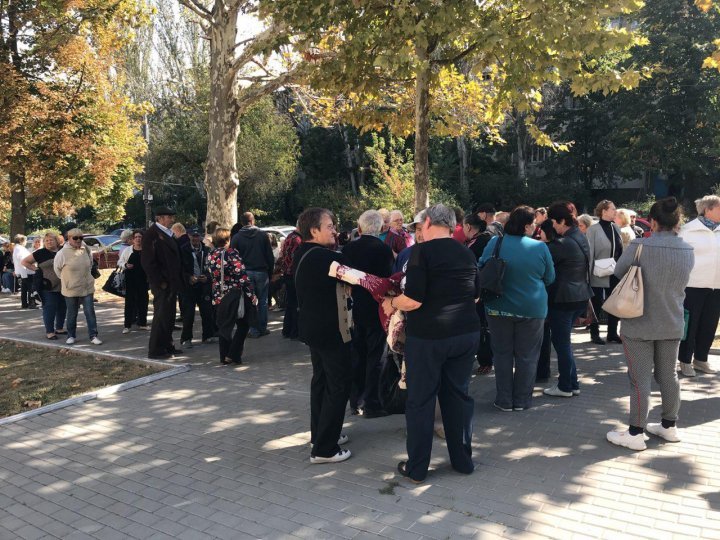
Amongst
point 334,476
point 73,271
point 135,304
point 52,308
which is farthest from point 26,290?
point 334,476

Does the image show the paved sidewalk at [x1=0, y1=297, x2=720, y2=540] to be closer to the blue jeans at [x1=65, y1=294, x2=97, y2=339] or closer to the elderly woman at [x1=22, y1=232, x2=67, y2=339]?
the blue jeans at [x1=65, y1=294, x2=97, y2=339]

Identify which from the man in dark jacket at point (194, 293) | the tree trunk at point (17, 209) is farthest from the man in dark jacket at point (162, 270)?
the tree trunk at point (17, 209)

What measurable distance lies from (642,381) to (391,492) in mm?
2217

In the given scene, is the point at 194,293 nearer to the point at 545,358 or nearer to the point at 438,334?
the point at 545,358

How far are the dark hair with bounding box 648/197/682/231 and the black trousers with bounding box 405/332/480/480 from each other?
1.87 m

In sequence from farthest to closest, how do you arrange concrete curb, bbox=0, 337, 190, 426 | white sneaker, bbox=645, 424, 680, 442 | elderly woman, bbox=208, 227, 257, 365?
1. elderly woman, bbox=208, 227, 257, 365
2. concrete curb, bbox=0, 337, 190, 426
3. white sneaker, bbox=645, 424, 680, 442

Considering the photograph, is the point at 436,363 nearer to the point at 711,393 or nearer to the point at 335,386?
the point at 335,386

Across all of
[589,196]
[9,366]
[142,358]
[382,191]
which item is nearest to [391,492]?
[142,358]

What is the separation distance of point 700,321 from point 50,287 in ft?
31.6

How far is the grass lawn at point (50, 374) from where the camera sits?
6717mm

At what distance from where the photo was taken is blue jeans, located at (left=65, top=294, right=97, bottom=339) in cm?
935

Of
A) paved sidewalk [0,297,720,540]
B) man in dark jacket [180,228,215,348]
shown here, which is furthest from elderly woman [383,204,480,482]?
man in dark jacket [180,228,215,348]

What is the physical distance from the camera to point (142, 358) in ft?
27.4

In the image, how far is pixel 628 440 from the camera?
15.5ft
